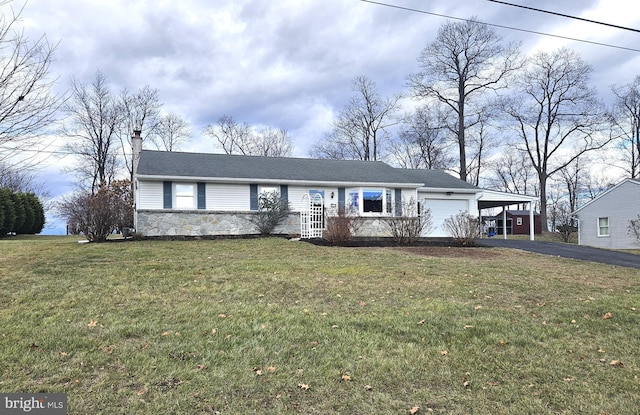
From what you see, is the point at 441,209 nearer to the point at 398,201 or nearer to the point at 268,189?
the point at 398,201

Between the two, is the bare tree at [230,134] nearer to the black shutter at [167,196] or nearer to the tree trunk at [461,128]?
the tree trunk at [461,128]

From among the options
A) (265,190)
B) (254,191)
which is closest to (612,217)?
(265,190)

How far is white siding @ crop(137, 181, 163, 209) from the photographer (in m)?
14.6

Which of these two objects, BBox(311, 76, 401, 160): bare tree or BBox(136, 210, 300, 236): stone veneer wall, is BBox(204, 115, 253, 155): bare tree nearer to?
BBox(311, 76, 401, 160): bare tree

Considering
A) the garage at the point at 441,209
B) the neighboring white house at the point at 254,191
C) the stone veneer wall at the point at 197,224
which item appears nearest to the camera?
the stone veneer wall at the point at 197,224

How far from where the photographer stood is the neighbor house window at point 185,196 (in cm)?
1509

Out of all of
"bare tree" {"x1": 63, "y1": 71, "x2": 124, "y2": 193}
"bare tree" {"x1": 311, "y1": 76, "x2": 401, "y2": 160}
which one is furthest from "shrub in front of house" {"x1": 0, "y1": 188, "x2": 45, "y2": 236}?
"bare tree" {"x1": 311, "y1": 76, "x2": 401, "y2": 160}

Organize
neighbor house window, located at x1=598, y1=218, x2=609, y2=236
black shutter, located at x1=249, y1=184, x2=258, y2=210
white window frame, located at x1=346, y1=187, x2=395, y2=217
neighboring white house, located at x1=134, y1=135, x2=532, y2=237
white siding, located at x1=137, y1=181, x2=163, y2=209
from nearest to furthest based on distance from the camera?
white siding, located at x1=137, y1=181, x2=163, y2=209
neighboring white house, located at x1=134, y1=135, x2=532, y2=237
black shutter, located at x1=249, y1=184, x2=258, y2=210
white window frame, located at x1=346, y1=187, x2=395, y2=217
neighbor house window, located at x1=598, y1=218, x2=609, y2=236

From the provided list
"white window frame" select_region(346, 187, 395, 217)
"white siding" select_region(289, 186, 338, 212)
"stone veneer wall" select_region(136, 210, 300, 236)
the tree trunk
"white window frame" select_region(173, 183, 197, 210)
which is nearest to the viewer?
"stone veneer wall" select_region(136, 210, 300, 236)

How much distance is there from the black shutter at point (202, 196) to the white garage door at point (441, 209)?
10067mm

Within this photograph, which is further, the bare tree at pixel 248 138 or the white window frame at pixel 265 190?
the bare tree at pixel 248 138

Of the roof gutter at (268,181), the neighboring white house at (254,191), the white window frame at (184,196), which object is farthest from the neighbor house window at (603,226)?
the white window frame at (184,196)

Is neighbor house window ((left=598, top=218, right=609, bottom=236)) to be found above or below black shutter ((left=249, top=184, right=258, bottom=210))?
below

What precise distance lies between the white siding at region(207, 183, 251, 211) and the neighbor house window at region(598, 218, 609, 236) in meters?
20.0
